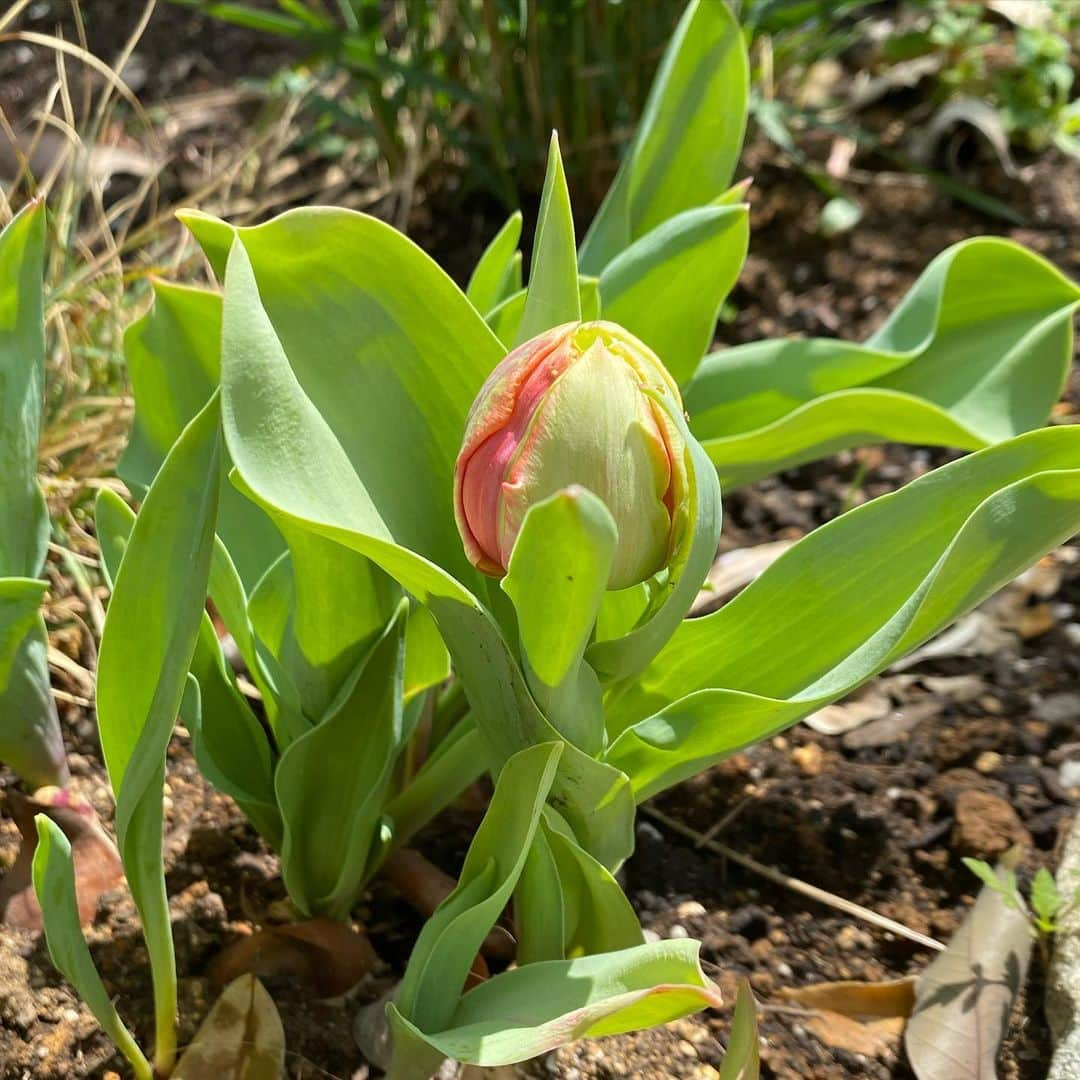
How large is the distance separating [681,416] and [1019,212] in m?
1.59

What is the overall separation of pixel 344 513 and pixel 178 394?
0.34m

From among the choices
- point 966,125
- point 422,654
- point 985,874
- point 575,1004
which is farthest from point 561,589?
point 966,125

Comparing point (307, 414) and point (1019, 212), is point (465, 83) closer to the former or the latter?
point (1019, 212)

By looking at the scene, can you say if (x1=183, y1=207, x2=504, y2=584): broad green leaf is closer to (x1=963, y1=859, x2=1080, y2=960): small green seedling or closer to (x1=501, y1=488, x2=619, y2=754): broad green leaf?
(x1=501, y1=488, x2=619, y2=754): broad green leaf

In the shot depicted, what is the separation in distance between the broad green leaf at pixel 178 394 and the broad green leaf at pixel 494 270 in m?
0.25

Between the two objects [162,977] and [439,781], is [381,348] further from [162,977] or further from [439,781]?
[162,977]

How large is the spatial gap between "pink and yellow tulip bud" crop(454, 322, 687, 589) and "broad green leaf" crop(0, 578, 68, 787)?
335mm

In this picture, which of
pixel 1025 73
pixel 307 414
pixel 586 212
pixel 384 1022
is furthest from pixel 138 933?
pixel 1025 73

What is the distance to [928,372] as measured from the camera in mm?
1281

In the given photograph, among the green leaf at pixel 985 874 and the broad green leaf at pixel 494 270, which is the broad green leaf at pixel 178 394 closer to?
the broad green leaf at pixel 494 270

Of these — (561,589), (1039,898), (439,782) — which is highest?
(561,589)

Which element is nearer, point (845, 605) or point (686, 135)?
point (845, 605)

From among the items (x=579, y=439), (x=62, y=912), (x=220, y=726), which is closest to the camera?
(x=579, y=439)

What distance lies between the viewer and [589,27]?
196 centimetres
